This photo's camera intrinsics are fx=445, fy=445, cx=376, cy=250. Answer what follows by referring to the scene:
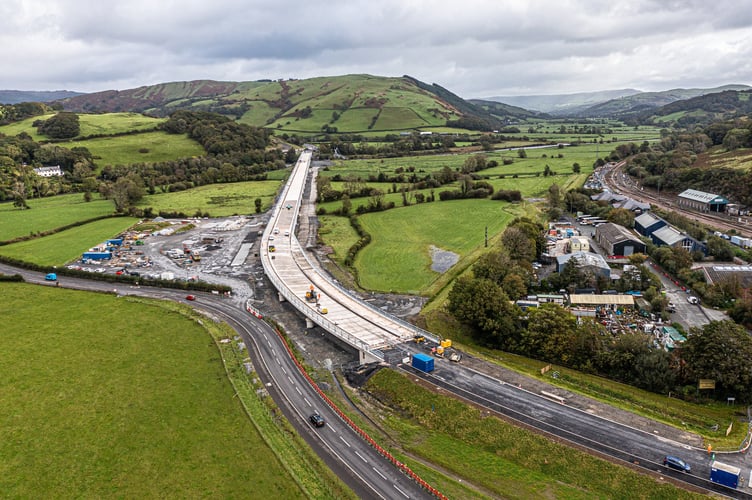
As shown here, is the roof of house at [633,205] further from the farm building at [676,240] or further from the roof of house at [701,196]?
the farm building at [676,240]

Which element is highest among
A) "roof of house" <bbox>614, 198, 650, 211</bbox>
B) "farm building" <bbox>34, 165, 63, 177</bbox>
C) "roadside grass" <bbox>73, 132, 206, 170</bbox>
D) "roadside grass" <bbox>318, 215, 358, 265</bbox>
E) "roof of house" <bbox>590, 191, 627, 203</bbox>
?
"roadside grass" <bbox>73, 132, 206, 170</bbox>

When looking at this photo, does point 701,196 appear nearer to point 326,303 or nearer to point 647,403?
point 647,403

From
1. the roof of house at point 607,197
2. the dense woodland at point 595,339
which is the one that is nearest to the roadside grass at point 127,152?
the roof of house at point 607,197

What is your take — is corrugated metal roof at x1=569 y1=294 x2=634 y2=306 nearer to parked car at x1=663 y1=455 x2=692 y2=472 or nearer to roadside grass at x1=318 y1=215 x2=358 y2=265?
parked car at x1=663 y1=455 x2=692 y2=472

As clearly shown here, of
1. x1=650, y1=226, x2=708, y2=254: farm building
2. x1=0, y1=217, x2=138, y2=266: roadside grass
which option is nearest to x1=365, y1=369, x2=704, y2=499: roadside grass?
→ x1=650, y1=226, x2=708, y2=254: farm building

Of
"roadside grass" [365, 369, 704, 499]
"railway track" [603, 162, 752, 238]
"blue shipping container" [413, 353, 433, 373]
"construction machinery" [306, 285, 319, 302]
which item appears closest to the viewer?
"roadside grass" [365, 369, 704, 499]

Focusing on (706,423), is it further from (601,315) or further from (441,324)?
(441,324)

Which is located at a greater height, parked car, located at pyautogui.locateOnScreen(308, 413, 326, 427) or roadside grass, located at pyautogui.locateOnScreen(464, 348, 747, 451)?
roadside grass, located at pyautogui.locateOnScreen(464, 348, 747, 451)
